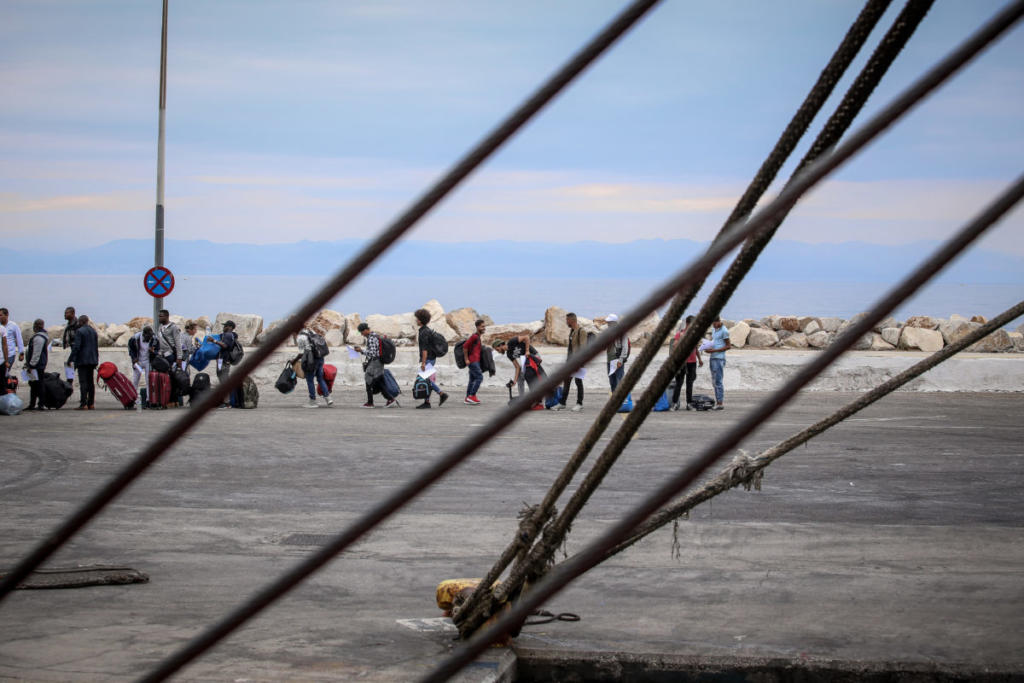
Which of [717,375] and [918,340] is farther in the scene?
[918,340]

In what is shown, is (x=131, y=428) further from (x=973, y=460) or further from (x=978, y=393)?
(x=978, y=393)

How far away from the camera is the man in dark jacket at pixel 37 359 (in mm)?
18172

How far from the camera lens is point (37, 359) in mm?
18250

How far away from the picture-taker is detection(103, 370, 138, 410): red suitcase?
60.3ft

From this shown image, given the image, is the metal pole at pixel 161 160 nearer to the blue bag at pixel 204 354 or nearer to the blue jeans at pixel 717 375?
the blue bag at pixel 204 354

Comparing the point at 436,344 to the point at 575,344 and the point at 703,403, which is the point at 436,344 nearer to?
the point at 575,344

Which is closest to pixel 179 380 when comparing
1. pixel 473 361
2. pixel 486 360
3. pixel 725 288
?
pixel 473 361

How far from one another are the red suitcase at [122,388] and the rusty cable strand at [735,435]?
17580 mm

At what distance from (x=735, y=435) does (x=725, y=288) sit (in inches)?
41.5

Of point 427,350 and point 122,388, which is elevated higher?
point 427,350

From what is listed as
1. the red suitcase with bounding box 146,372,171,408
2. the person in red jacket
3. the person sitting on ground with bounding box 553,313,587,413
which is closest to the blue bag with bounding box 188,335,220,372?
the red suitcase with bounding box 146,372,171,408

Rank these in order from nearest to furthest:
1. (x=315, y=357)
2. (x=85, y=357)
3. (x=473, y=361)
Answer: (x=85, y=357) → (x=315, y=357) → (x=473, y=361)

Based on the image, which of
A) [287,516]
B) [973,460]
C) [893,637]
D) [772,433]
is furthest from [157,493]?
[973,460]

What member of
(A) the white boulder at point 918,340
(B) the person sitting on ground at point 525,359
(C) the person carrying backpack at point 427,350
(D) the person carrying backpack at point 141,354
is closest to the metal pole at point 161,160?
(D) the person carrying backpack at point 141,354
